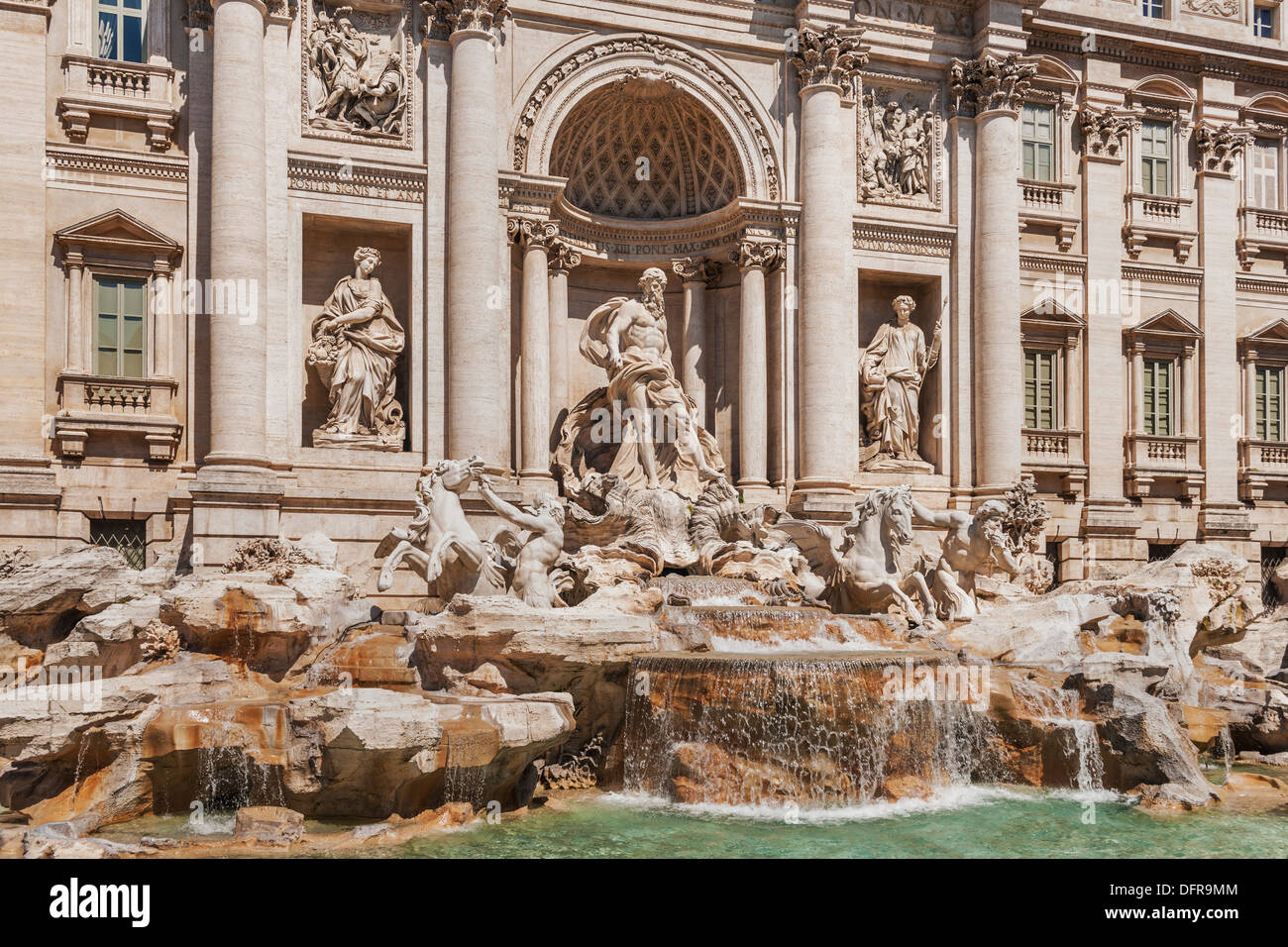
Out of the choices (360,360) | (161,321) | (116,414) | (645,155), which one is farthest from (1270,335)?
(116,414)

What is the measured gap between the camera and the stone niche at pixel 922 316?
22.0 metres

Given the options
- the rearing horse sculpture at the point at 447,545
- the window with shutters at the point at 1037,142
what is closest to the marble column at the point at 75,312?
the rearing horse sculpture at the point at 447,545

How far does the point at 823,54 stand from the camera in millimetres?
20656

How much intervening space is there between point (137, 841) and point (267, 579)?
14.6 ft

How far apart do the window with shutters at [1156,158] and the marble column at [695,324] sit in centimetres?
995

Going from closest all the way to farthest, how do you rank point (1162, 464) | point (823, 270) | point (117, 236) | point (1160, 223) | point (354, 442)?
point (117, 236)
point (354, 442)
point (823, 270)
point (1162, 464)
point (1160, 223)

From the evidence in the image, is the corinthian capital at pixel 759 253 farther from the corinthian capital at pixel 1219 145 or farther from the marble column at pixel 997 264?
the corinthian capital at pixel 1219 145

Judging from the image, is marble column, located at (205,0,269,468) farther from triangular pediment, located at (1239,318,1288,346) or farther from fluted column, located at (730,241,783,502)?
triangular pediment, located at (1239,318,1288,346)

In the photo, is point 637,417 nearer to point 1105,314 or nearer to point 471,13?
point 471,13

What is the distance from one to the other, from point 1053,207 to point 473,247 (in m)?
12.3

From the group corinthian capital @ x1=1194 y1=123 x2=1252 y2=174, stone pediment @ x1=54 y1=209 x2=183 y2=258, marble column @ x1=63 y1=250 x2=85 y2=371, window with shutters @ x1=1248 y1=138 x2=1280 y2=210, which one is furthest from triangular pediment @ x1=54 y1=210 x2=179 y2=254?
window with shutters @ x1=1248 y1=138 x2=1280 y2=210

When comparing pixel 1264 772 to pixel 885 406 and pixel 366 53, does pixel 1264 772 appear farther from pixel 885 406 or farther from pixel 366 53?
pixel 366 53

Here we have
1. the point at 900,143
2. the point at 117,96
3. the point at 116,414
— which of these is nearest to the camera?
the point at 116,414

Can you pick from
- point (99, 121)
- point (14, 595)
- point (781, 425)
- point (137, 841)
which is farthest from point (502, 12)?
point (137, 841)
